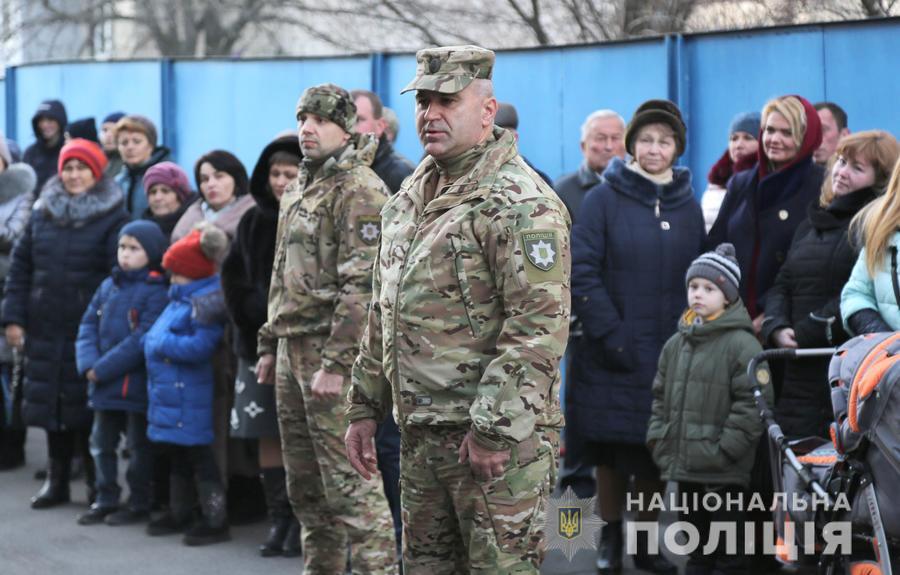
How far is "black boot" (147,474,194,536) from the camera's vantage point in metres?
7.80

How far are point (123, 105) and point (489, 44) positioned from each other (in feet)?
12.6

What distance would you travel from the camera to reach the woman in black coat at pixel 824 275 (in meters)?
6.39

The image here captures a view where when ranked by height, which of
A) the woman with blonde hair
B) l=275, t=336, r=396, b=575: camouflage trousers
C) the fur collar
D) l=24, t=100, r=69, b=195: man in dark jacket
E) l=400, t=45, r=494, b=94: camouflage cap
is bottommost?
l=275, t=336, r=396, b=575: camouflage trousers

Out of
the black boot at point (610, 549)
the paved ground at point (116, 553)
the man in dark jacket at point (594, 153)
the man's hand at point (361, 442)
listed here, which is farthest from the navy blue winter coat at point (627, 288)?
the man's hand at point (361, 442)

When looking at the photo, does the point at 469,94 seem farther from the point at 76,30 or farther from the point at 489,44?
Answer: the point at 76,30

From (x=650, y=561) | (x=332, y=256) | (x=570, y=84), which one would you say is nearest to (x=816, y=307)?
(x=650, y=561)

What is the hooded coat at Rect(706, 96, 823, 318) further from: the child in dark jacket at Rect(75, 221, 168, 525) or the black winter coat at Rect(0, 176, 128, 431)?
the black winter coat at Rect(0, 176, 128, 431)

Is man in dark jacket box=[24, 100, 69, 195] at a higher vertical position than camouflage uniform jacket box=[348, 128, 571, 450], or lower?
higher

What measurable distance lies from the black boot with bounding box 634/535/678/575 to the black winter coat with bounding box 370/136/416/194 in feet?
7.29

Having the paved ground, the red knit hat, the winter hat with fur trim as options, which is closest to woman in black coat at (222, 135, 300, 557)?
the paved ground

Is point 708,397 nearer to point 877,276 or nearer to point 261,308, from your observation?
point 877,276

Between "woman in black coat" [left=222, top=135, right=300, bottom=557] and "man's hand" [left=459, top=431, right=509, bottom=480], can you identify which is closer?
"man's hand" [left=459, top=431, right=509, bottom=480]

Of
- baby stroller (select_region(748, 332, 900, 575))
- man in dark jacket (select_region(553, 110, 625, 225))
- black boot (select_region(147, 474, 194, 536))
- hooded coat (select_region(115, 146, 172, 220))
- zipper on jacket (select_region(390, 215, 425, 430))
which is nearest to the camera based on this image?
zipper on jacket (select_region(390, 215, 425, 430))

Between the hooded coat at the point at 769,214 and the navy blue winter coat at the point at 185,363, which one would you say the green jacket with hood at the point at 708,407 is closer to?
the hooded coat at the point at 769,214
